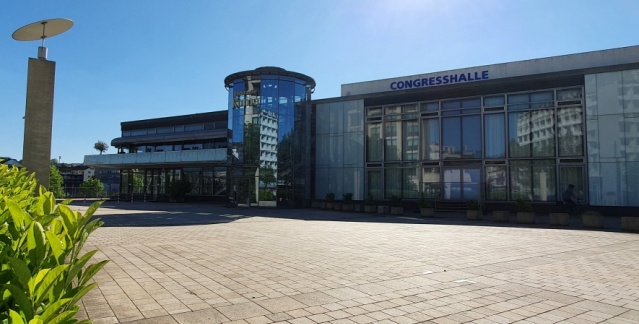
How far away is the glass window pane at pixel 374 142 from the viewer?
30062mm

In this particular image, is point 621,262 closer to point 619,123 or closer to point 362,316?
point 362,316

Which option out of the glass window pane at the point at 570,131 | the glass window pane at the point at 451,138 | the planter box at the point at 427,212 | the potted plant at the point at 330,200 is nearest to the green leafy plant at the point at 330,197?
the potted plant at the point at 330,200

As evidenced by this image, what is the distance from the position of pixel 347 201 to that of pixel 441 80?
12049 mm

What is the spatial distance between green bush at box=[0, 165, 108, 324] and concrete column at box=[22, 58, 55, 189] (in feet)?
23.2

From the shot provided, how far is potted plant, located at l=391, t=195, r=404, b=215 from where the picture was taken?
25625mm

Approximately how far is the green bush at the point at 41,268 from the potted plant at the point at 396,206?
24.1 meters

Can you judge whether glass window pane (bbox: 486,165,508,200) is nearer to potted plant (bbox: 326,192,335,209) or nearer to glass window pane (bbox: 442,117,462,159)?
glass window pane (bbox: 442,117,462,159)

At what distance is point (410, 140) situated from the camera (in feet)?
95.1

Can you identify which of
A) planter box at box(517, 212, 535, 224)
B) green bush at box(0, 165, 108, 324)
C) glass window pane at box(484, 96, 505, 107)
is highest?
glass window pane at box(484, 96, 505, 107)

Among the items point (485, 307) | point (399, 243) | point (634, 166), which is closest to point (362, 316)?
point (485, 307)

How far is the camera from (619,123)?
22672 mm

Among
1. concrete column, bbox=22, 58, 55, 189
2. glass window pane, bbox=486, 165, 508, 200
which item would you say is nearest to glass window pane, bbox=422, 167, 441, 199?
glass window pane, bbox=486, 165, 508, 200

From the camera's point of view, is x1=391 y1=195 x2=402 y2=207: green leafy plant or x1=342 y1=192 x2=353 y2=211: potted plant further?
x1=342 y1=192 x2=353 y2=211: potted plant

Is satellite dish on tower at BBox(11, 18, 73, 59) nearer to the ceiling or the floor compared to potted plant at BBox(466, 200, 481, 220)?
nearer to the ceiling
